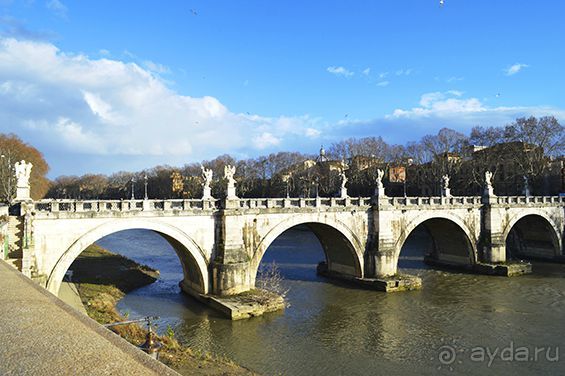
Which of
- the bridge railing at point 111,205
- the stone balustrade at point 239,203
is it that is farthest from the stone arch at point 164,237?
the stone balustrade at point 239,203

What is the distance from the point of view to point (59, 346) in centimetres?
558

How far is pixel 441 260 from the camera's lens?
38.0 m

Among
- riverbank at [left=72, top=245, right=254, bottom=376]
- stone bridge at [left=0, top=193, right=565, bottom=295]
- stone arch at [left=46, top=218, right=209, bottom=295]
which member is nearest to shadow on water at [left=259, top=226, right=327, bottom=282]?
stone bridge at [left=0, top=193, right=565, bottom=295]

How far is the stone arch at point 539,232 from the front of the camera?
133ft

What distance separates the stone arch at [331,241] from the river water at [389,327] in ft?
5.67

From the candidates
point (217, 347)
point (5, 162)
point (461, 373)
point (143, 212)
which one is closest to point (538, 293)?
point (461, 373)

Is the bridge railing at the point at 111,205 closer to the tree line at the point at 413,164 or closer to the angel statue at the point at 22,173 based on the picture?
the angel statue at the point at 22,173

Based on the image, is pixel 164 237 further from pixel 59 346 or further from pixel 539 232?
pixel 539 232

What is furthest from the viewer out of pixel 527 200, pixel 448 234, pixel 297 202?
pixel 527 200

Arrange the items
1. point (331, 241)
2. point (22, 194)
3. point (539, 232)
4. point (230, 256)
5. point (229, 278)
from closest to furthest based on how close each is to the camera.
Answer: point (22, 194), point (229, 278), point (230, 256), point (331, 241), point (539, 232)

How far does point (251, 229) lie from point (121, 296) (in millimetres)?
8778

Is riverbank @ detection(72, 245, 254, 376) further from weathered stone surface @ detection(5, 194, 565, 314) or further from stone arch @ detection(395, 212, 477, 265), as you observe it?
stone arch @ detection(395, 212, 477, 265)

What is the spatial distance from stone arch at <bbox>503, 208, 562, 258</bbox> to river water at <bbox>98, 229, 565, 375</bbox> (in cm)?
924

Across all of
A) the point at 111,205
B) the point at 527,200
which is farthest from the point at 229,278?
the point at 527,200
